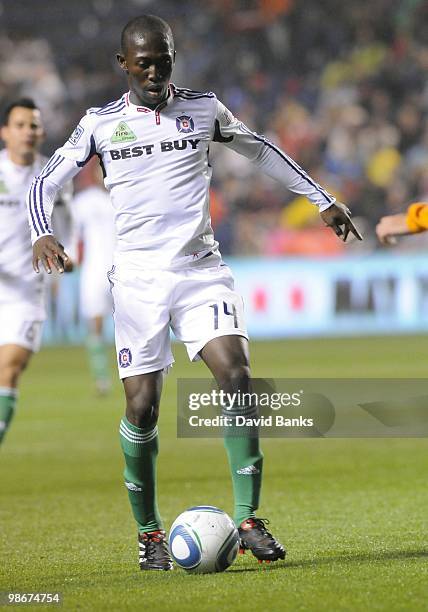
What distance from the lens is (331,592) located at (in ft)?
15.5

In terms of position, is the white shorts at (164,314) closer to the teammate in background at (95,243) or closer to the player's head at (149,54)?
the player's head at (149,54)

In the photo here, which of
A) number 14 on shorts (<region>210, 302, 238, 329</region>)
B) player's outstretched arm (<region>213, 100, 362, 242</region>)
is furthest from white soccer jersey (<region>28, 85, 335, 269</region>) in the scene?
number 14 on shorts (<region>210, 302, 238, 329</region>)

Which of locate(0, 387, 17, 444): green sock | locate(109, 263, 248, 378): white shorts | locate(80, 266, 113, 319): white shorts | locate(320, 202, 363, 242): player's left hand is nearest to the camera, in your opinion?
locate(109, 263, 248, 378): white shorts

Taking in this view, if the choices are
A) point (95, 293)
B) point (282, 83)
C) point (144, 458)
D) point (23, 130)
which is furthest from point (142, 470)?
point (282, 83)

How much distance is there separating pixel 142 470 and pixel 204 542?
1.99 ft

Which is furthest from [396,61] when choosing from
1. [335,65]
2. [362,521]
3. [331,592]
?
[331,592]

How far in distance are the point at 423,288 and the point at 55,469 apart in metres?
10.9

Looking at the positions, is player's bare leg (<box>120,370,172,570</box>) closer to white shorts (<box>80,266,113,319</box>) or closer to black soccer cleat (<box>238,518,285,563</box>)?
black soccer cleat (<box>238,518,285,563</box>)

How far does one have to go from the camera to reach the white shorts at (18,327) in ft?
26.7

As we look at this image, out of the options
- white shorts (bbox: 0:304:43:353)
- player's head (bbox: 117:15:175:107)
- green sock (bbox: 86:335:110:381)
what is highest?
player's head (bbox: 117:15:175:107)

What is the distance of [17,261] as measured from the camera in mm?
8414

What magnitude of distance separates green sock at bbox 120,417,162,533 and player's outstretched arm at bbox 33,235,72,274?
30.6 inches

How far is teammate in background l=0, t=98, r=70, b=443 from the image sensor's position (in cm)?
808

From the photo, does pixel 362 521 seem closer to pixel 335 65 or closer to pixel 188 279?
pixel 188 279
